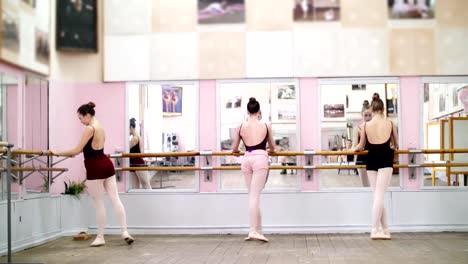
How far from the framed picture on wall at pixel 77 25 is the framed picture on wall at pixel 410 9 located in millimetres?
4141

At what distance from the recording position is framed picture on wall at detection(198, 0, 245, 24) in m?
9.63

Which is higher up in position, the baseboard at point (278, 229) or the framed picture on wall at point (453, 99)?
the framed picture on wall at point (453, 99)

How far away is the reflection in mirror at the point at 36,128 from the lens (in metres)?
8.62

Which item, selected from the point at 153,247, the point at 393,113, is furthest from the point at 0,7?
the point at 393,113

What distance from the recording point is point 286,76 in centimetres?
959

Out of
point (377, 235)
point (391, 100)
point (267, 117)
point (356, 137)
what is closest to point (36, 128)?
point (267, 117)

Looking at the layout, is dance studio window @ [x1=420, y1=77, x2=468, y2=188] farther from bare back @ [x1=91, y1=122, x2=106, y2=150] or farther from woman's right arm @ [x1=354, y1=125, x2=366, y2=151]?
bare back @ [x1=91, y1=122, x2=106, y2=150]

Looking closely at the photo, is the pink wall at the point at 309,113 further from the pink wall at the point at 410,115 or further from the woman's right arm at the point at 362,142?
the pink wall at the point at 410,115

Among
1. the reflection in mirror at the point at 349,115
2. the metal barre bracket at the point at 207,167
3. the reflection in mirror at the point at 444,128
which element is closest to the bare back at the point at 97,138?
the metal barre bracket at the point at 207,167

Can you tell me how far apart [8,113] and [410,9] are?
5.48 meters

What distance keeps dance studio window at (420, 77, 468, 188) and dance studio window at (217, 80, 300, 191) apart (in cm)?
179

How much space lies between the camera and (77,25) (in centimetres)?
959

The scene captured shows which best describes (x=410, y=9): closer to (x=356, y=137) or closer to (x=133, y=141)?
(x=356, y=137)

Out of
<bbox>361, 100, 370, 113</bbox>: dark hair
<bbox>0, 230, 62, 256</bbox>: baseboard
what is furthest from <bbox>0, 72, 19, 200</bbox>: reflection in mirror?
<bbox>361, 100, 370, 113</bbox>: dark hair
